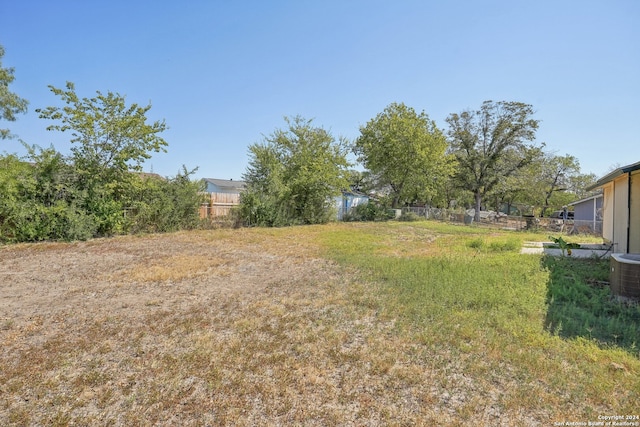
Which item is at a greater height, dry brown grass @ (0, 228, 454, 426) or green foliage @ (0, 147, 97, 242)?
green foliage @ (0, 147, 97, 242)

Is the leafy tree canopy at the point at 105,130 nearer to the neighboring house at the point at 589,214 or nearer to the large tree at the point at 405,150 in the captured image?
the large tree at the point at 405,150

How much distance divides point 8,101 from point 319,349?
17567 millimetres

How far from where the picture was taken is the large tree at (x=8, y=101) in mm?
12453

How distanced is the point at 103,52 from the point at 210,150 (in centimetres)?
859

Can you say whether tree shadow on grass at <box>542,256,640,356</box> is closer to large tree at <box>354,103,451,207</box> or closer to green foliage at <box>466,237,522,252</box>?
green foliage at <box>466,237,522,252</box>

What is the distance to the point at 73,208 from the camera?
29.1 feet

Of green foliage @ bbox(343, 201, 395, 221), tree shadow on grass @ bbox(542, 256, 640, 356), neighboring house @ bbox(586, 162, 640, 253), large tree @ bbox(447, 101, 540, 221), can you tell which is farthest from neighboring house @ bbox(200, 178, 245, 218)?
large tree @ bbox(447, 101, 540, 221)

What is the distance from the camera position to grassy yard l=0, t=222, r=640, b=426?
6.37ft

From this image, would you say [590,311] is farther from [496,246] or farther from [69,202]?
[69,202]

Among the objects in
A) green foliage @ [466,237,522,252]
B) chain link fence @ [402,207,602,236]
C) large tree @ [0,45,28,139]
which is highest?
large tree @ [0,45,28,139]

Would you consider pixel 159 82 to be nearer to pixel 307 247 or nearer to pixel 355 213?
pixel 307 247

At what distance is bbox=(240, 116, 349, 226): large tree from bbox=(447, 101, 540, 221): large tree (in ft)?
45.3

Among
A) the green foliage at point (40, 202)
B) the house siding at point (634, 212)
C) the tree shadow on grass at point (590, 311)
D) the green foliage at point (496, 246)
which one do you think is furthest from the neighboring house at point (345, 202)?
the tree shadow on grass at point (590, 311)

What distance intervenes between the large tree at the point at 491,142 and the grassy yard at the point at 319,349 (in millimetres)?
22066
